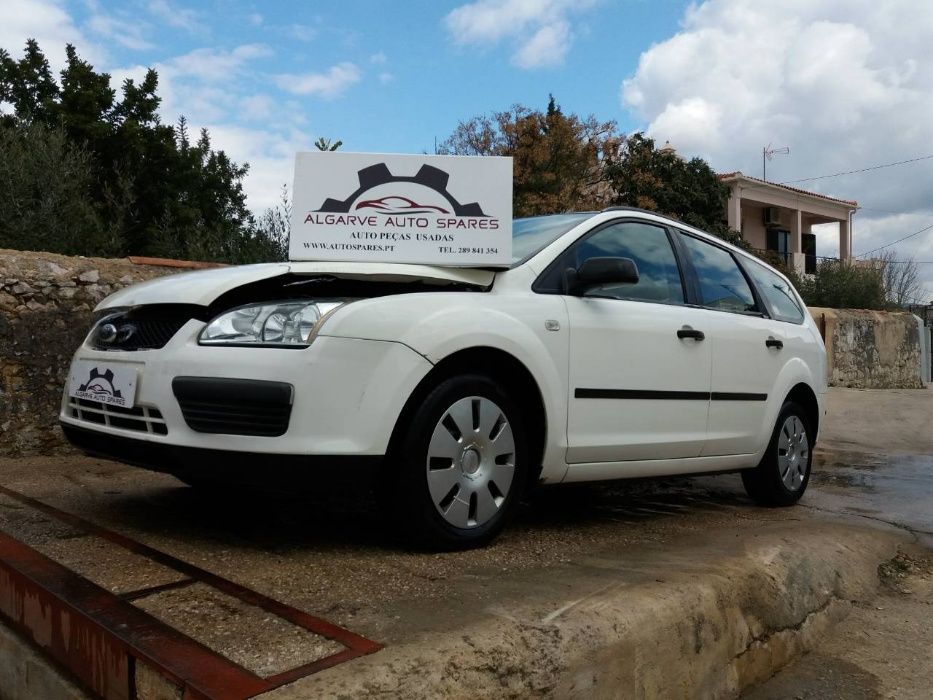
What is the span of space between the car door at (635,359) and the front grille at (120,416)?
5.17ft

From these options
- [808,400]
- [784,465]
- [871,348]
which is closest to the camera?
[784,465]

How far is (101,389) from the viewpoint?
9.54ft

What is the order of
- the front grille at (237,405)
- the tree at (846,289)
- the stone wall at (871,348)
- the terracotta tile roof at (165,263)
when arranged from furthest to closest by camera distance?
the tree at (846,289) < the stone wall at (871,348) < the terracotta tile roof at (165,263) < the front grille at (237,405)

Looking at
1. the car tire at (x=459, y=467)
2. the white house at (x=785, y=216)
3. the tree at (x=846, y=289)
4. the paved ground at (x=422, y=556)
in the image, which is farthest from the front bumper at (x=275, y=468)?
the white house at (x=785, y=216)

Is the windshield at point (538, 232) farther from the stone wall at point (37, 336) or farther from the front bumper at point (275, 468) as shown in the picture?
the stone wall at point (37, 336)

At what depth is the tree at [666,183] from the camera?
22.3 meters

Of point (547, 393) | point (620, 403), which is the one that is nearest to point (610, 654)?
point (547, 393)

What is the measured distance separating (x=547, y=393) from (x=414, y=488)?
728mm

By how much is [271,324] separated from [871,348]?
42.7 ft

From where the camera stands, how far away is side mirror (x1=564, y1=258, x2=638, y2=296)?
10.5 ft

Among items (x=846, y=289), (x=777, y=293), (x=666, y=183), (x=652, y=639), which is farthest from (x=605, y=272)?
(x=666, y=183)

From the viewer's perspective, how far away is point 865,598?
340 cm

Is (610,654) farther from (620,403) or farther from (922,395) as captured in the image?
(922,395)

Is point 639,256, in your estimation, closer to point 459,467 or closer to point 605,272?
point 605,272
